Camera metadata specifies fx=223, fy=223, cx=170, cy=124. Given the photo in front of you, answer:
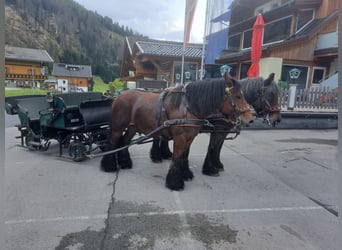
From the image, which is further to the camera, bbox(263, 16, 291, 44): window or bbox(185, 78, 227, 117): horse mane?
bbox(263, 16, 291, 44): window

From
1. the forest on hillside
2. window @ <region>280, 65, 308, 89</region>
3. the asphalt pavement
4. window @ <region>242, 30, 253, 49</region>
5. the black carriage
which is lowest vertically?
the asphalt pavement

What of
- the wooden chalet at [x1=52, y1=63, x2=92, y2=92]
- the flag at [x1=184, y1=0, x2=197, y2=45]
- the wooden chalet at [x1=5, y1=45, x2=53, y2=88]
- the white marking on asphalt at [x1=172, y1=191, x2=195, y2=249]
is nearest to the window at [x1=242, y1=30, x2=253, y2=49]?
the flag at [x1=184, y1=0, x2=197, y2=45]

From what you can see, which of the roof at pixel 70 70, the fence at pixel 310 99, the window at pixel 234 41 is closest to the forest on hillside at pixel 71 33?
the roof at pixel 70 70

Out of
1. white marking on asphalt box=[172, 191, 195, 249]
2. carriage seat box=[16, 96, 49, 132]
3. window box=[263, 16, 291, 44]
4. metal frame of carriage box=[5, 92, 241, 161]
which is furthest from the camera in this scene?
window box=[263, 16, 291, 44]

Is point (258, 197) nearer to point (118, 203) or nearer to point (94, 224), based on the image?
point (118, 203)

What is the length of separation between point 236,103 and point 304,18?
1257cm

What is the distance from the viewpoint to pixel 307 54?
11.6 metres

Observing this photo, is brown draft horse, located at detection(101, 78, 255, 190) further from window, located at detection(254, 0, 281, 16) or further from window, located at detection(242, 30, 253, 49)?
window, located at detection(254, 0, 281, 16)

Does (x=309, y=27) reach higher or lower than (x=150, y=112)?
higher

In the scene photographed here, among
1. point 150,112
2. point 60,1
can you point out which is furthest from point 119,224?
point 60,1

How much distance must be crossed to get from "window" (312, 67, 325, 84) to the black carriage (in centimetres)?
1192

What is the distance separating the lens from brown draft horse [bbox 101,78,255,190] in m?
3.16

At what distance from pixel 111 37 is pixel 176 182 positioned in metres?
93.6

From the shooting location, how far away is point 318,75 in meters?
12.3
